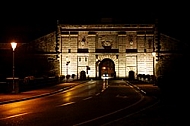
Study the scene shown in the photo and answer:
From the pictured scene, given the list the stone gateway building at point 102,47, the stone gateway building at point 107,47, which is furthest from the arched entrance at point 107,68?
the stone gateway building at point 107,47

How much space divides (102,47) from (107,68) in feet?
19.6

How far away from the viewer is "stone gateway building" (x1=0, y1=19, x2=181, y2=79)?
6606 cm

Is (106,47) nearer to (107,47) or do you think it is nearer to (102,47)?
(107,47)

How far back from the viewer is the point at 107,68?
235ft

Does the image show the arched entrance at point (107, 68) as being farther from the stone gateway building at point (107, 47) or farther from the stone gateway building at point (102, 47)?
the stone gateway building at point (107, 47)

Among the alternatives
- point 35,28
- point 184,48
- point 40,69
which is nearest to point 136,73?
point 184,48

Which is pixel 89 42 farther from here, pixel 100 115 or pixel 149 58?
pixel 100 115

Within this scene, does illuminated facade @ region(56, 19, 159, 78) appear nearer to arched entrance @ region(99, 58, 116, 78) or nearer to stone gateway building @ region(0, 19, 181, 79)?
stone gateway building @ region(0, 19, 181, 79)

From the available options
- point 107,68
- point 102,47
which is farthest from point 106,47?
point 107,68

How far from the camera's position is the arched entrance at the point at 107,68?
68.6 meters

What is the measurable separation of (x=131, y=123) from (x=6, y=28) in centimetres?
7610

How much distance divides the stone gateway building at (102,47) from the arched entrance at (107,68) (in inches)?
48.7

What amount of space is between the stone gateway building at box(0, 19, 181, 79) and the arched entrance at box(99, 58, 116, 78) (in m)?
1.24

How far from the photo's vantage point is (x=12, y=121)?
13.7 m
